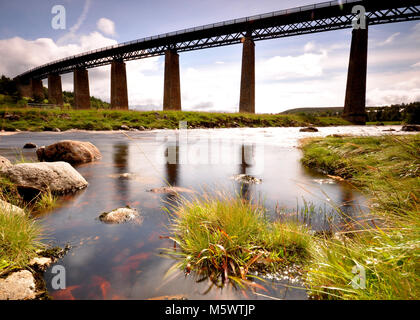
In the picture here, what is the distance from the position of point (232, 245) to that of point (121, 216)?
1.97m

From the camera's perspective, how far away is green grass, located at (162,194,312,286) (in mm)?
2279

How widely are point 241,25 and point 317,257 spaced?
4004 cm

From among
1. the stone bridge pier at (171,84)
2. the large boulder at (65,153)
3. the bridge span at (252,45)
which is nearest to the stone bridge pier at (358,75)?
the bridge span at (252,45)

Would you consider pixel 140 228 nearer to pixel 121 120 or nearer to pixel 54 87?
pixel 121 120

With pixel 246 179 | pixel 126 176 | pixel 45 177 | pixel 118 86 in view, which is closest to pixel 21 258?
pixel 45 177

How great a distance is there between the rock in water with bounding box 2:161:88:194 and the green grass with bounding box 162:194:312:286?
311 centimetres

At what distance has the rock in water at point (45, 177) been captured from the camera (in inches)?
167

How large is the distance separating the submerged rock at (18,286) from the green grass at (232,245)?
1.28 meters

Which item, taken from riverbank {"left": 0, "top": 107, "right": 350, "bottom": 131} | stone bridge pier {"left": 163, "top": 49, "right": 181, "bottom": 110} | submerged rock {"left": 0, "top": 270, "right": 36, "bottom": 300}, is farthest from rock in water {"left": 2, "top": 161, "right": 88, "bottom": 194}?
stone bridge pier {"left": 163, "top": 49, "right": 181, "bottom": 110}

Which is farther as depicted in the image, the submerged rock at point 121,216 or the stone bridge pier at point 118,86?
the stone bridge pier at point 118,86

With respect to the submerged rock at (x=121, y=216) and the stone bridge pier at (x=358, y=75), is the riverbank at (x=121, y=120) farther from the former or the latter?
the submerged rock at (x=121, y=216)

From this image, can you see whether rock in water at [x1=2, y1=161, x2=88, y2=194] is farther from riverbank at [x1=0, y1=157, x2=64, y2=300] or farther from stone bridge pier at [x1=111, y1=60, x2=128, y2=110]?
stone bridge pier at [x1=111, y1=60, x2=128, y2=110]
